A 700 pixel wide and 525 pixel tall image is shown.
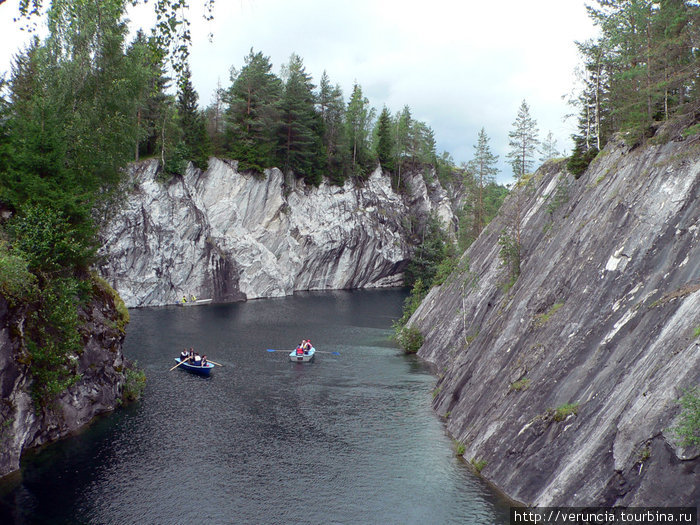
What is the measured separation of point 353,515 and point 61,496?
1079 centimetres

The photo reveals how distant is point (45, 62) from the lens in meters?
27.4

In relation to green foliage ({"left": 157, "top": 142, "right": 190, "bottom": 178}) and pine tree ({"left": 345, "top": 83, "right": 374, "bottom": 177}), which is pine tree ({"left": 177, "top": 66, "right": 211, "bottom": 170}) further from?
pine tree ({"left": 345, "top": 83, "right": 374, "bottom": 177})

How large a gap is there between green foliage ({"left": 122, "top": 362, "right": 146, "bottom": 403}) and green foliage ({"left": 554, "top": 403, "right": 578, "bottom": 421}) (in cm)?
2294

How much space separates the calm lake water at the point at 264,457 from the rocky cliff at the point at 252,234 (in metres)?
25.5

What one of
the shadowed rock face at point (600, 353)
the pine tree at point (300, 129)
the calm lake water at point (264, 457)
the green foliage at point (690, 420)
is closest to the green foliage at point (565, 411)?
the shadowed rock face at point (600, 353)

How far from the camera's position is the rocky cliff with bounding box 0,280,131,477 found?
20312 millimetres

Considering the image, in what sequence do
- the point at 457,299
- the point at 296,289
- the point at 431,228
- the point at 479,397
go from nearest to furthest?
the point at 479,397 → the point at 457,299 → the point at 296,289 → the point at 431,228

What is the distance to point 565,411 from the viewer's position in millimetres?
16922

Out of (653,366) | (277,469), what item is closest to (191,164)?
(277,469)

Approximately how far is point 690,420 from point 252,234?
7060cm

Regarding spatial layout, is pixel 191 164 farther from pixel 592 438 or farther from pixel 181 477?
pixel 592 438

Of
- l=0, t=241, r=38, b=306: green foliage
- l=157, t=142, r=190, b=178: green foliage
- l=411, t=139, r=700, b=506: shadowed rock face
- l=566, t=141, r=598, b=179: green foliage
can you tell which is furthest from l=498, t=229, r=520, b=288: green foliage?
l=157, t=142, r=190, b=178: green foliage

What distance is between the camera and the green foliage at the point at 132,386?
29016 millimetres

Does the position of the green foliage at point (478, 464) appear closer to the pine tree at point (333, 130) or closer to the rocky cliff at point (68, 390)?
the rocky cliff at point (68, 390)
